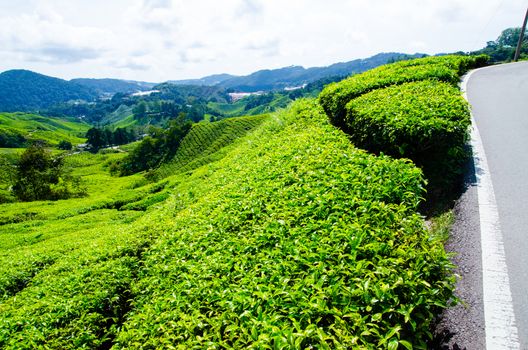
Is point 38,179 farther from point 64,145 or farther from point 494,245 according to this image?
point 64,145

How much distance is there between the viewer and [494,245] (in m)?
4.51

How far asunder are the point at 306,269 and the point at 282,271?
30cm

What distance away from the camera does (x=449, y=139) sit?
6461 millimetres

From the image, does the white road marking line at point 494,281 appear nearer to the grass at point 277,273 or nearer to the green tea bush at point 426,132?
the grass at point 277,273

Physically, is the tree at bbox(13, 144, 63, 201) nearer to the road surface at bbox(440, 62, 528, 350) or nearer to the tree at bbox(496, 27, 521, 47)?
the road surface at bbox(440, 62, 528, 350)

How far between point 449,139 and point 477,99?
7373 mm

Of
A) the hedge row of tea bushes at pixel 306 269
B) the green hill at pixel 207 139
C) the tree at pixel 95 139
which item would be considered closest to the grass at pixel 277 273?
the hedge row of tea bushes at pixel 306 269

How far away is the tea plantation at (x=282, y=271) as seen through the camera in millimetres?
2932

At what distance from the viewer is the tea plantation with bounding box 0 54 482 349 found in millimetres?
2932

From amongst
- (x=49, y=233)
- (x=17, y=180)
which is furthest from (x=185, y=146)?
(x=49, y=233)

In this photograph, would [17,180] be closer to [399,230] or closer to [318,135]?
[318,135]

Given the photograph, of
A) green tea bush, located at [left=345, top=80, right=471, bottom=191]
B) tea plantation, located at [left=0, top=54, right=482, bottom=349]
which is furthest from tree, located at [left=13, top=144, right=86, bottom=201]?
green tea bush, located at [left=345, top=80, right=471, bottom=191]

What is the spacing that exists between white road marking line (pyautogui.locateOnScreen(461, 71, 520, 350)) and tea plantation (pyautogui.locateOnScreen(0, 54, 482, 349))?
0.49 metres

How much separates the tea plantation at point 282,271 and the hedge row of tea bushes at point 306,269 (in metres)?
0.02
